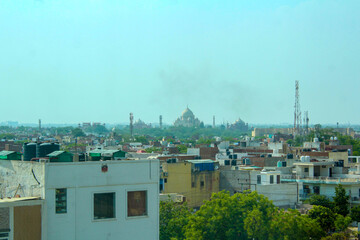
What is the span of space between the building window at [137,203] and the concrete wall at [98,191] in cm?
9

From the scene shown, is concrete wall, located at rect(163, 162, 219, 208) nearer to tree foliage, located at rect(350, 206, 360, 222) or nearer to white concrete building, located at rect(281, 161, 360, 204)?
white concrete building, located at rect(281, 161, 360, 204)

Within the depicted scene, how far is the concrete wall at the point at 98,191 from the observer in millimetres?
12656

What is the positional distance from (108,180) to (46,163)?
1.45 metres

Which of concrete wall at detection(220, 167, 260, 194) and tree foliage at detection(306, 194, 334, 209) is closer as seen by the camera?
tree foliage at detection(306, 194, 334, 209)

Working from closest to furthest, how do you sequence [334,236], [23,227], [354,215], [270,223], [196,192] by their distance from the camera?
[23,227] < [270,223] < [334,236] < [354,215] < [196,192]

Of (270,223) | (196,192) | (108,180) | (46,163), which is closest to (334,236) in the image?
(270,223)

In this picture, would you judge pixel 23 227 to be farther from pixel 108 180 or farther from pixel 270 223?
pixel 270 223

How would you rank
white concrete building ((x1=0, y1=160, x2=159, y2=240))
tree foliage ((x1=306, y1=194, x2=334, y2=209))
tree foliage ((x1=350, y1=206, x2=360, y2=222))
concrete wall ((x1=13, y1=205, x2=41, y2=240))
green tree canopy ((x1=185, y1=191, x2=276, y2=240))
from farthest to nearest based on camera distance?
tree foliage ((x1=306, y1=194, x2=334, y2=209)) < tree foliage ((x1=350, y1=206, x2=360, y2=222)) < green tree canopy ((x1=185, y1=191, x2=276, y2=240)) < white concrete building ((x1=0, y1=160, x2=159, y2=240)) < concrete wall ((x1=13, y1=205, x2=41, y2=240))

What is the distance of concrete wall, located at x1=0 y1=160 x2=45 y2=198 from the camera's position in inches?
506

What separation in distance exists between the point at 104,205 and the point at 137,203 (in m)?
0.80

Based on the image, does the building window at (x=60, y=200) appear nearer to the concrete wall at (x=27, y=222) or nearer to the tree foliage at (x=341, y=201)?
the concrete wall at (x=27, y=222)

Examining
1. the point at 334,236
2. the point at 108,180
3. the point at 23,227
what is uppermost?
the point at 108,180

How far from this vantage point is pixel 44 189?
12.5 meters

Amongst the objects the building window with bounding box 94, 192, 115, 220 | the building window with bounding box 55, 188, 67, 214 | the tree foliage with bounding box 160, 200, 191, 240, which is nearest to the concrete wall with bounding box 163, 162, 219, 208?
the tree foliage with bounding box 160, 200, 191, 240
